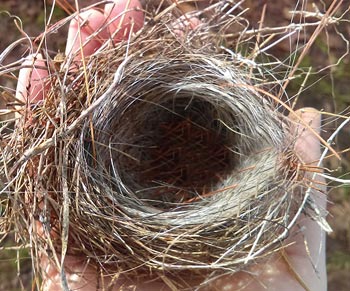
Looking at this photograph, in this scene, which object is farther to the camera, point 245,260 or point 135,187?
point 135,187

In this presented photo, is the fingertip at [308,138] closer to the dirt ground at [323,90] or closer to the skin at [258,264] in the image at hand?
the skin at [258,264]

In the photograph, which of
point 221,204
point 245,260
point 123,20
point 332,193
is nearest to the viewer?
point 245,260

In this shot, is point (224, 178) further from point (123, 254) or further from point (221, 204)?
point (123, 254)

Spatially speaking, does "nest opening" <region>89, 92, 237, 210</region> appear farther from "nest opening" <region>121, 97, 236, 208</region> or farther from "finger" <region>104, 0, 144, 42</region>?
"finger" <region>104, 0, 144, 42</region>

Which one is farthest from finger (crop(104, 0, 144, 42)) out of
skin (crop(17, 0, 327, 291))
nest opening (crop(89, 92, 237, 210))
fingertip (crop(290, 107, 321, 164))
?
fingertip (crop(290, 107, 321, 164))

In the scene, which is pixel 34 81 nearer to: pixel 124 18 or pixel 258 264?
pixel 124 18

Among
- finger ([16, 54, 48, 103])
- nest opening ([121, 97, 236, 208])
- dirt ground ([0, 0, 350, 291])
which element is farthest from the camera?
dirt ground ([0, 0, 350, 291])

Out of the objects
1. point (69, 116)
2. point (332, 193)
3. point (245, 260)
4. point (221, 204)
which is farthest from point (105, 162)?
point (332, 193)

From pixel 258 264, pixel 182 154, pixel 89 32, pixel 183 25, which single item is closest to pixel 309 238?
pixel 258 264
